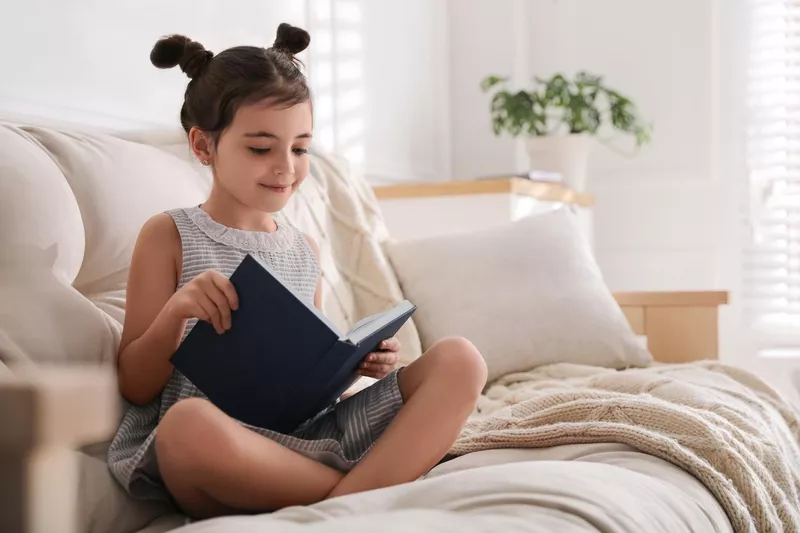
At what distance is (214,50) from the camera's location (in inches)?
85.9

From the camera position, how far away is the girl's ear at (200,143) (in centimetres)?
130

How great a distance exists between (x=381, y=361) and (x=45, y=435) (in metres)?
0.90

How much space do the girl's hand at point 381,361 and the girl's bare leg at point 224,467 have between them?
0.15 metres

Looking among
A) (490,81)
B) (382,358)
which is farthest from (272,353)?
(490,81)

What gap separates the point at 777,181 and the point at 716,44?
1.77ft

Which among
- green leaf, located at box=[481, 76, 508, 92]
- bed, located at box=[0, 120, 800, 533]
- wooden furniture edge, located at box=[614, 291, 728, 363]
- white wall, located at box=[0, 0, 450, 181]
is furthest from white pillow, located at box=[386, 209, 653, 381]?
green leaf, located at box=[481, 76, 508, 92]

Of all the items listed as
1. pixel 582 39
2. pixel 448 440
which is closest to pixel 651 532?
pixel 448 440

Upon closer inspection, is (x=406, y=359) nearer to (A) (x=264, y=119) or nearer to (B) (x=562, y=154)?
(A) (x=264, y=119)

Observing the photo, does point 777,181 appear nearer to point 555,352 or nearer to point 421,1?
point 421,1

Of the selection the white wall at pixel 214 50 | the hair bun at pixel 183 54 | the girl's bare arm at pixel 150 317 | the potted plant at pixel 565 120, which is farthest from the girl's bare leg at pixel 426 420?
the potted plant at pixel 565 120

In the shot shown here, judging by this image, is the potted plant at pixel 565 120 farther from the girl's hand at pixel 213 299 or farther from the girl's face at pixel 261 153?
the girl's hand at pixel 213 299

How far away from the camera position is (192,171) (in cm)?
157

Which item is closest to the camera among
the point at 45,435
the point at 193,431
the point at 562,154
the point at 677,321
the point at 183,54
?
the point at 45,435

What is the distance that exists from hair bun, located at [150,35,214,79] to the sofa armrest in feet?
3.54
